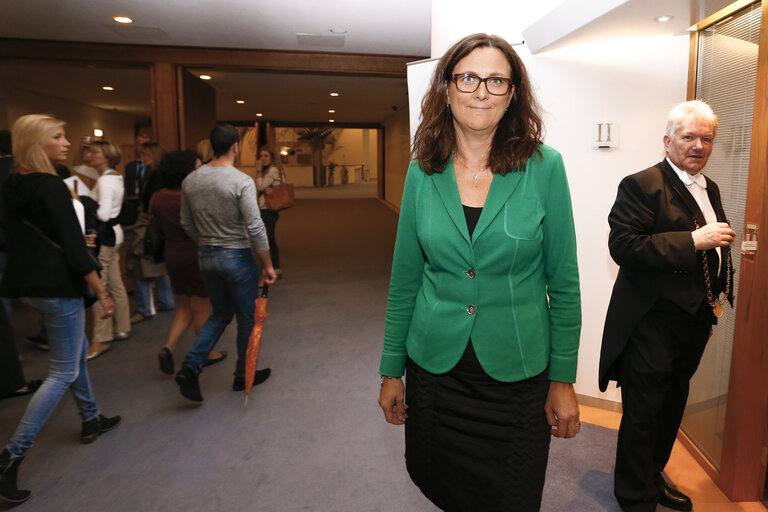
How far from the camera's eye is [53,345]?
254 centimetres

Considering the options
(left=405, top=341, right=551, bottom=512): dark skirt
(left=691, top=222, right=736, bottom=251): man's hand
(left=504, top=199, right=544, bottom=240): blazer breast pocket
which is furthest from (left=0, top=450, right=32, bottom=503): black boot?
(left=691, top=222, right=736, bottom=251): man's hand

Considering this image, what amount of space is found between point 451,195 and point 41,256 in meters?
2.10

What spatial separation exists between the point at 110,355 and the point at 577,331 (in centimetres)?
401

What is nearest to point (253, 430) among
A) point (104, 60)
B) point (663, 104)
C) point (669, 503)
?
point (669, 503)

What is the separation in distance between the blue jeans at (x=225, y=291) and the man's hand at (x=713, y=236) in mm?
2405

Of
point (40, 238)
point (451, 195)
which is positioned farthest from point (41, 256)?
point (451, 195)

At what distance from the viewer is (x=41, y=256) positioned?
2465 millimetres

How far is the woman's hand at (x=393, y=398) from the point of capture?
1.49m

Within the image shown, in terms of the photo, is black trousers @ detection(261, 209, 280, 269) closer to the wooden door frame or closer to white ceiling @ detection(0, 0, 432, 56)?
white ceiling @ detection(0, 0, 432, 56)

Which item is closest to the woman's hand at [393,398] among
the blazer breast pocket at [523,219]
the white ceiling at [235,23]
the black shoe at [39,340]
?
the blazer breast pocket at [523,219]

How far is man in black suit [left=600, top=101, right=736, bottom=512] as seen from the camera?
6.70ft

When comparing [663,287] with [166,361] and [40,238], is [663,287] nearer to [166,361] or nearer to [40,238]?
[40,238]

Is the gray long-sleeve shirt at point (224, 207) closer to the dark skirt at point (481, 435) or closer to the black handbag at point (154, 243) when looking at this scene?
the black handbag at point (154, 243)

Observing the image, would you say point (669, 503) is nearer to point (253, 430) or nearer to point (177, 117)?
point (253, 430)
